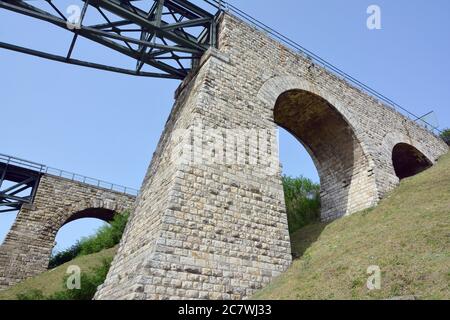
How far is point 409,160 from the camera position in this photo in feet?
54.8

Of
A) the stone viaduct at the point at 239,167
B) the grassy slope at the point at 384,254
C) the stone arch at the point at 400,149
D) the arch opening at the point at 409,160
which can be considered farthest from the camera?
the arch opening at the point at 409,160

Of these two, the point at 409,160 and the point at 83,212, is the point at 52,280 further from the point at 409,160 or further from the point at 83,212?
the point at 409,160

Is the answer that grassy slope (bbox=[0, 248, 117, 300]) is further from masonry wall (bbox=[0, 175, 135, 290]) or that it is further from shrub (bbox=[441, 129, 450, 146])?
shrub (bbox=[441, 129, 450, 146])

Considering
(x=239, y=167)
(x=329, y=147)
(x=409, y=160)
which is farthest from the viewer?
(x=409, y=160)

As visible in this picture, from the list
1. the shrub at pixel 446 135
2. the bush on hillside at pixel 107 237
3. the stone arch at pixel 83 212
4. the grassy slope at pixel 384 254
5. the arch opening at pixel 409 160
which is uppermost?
the shrub at pixel 446 135

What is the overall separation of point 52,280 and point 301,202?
1192 cm

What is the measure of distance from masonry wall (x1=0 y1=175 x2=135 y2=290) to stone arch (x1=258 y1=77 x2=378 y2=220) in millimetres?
13042

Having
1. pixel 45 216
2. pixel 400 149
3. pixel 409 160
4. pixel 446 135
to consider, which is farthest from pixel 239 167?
pixel 446 135

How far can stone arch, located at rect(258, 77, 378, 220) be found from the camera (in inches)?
480

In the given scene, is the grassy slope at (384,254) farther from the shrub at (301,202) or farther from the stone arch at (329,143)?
the shrub at (301,202)

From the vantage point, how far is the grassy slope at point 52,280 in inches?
551

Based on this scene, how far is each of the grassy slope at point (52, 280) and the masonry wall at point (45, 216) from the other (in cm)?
97

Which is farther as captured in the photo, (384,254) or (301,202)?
(301,202)

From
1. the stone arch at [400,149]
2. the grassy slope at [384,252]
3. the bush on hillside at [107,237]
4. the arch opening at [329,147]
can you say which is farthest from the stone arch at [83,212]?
the stone arch at [400,149]
